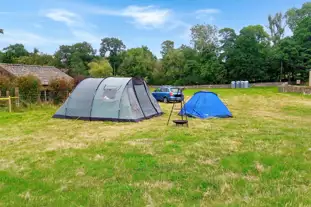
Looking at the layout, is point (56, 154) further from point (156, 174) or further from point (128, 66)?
point (128, 66)

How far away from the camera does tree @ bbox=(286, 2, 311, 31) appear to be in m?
45.0

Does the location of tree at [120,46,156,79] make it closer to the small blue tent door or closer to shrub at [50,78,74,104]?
shrub at [50,78,74,104]

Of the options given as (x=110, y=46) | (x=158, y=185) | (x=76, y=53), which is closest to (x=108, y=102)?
(x=158, y=185)

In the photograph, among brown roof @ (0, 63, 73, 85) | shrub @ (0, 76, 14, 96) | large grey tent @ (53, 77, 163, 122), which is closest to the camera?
large grey tent @ (53, 77, 163, 122)

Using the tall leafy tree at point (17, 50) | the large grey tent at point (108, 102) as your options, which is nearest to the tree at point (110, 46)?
the tall leafy tree at point (17, 50)

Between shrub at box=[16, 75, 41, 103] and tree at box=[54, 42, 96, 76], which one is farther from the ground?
tree at box=[54, 42, 96, 76]

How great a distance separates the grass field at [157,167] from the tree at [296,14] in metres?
47.0

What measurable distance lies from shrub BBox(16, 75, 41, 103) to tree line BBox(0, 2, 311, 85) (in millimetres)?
17725

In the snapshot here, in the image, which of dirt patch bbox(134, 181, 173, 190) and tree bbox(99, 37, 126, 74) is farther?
tree bbox(99, 37, 126, 74)

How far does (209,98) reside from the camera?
10.7 meters

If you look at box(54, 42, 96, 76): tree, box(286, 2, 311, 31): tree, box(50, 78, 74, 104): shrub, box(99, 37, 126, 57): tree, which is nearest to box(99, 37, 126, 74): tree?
box(99, 37, 126, 57): tree

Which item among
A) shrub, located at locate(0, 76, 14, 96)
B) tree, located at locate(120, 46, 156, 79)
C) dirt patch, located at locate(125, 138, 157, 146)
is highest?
tree, located at locate(120, 46, 156, 79)

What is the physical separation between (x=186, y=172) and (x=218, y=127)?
14.2ft

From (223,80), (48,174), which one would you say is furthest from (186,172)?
(223,80)
